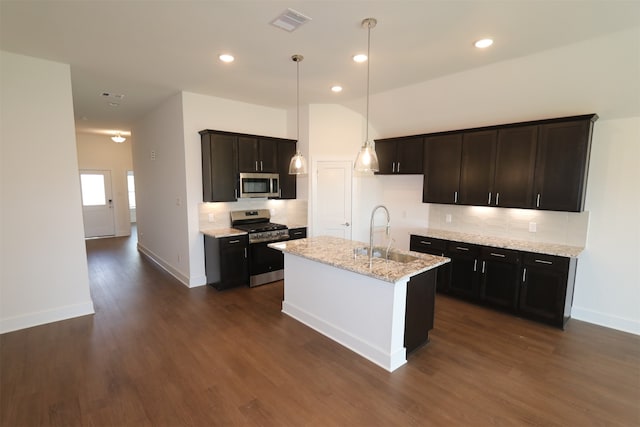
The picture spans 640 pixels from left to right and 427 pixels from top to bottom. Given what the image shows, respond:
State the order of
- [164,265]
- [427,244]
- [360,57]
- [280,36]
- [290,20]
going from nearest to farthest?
[290,20]
[280,36]
[360,57]
[427,244]
[164,265]

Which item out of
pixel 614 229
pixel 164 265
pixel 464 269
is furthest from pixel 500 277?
pixel 164 265

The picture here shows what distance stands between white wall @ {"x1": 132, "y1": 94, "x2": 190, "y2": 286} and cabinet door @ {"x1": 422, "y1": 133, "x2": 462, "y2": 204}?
369cm

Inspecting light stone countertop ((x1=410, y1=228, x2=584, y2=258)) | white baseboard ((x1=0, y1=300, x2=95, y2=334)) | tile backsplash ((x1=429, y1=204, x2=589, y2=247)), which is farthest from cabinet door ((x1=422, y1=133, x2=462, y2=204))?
white baseboard ((x1=0, y1=300, x2=95, y2=334))

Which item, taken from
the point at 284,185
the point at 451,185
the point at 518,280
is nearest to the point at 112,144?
the point at 284,185

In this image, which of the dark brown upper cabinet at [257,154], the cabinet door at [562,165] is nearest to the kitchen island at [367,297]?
the cabinet door at [562,165]

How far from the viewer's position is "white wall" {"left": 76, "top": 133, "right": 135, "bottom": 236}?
8336 mm

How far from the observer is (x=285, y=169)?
532 centimetres

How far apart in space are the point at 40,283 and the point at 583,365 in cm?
572

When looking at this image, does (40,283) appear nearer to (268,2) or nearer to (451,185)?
(268,2)

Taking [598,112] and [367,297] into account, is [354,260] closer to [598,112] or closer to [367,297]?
[367,297]

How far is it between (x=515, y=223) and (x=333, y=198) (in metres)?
2.72

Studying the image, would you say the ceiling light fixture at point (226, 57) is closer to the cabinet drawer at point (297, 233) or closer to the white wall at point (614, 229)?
the cabinet drawer at point (297, 233)

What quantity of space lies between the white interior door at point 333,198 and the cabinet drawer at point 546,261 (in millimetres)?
2605

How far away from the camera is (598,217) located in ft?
11.7
